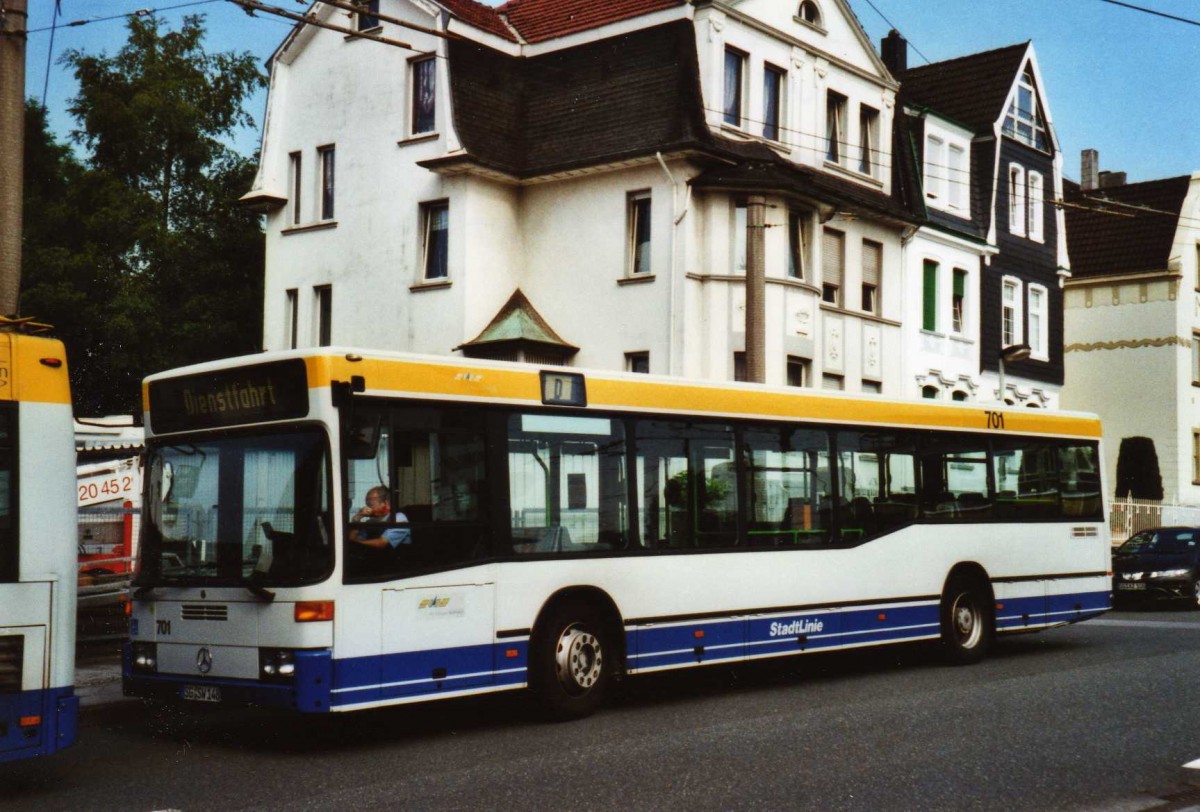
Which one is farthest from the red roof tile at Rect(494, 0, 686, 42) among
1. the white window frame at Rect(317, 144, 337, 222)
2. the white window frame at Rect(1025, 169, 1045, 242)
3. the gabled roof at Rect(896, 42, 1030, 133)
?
the white window frame at Rect(1025, 169, 1045, 242)

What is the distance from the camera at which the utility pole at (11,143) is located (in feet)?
37.6

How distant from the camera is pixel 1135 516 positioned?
4078cm

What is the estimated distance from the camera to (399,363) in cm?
1076

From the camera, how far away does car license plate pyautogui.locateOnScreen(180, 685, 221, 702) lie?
1040 centimetres

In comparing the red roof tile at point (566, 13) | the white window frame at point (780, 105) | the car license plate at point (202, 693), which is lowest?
the car license plate at point (202, 693)

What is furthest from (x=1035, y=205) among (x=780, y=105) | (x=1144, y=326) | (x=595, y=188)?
(x=595, y=188)

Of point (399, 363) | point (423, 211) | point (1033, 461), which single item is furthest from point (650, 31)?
point (399, 363)

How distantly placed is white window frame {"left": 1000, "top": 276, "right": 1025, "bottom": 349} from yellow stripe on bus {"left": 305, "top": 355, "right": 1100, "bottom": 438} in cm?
2219

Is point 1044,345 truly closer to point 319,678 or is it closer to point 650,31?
point 650,31

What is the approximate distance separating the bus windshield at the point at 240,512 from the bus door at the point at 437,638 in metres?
0.73

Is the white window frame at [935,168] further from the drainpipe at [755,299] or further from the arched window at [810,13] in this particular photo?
the drainpipe at [755,299]

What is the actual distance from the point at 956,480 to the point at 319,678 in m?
8.26

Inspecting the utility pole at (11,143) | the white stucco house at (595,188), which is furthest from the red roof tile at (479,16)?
the utility pole at (11,143)

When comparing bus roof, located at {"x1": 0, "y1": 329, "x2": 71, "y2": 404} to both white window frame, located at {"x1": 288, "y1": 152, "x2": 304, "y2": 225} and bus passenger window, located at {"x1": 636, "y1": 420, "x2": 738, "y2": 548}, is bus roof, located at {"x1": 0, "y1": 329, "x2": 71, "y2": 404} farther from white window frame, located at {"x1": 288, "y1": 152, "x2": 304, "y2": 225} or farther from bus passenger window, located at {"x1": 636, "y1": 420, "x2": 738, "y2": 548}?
white window frame, located at {"x1": 288, "y1": 152, "x2": 304, "y2": 225}
